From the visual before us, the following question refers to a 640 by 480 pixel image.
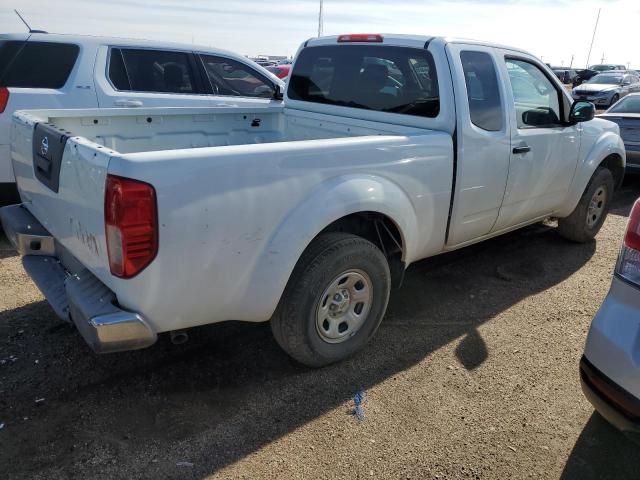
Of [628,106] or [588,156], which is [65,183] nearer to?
[588,156]

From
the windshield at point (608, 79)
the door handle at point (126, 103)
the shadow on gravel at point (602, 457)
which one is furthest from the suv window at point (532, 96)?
the windshield at point (608, 79)

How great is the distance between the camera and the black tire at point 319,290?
2.80 m

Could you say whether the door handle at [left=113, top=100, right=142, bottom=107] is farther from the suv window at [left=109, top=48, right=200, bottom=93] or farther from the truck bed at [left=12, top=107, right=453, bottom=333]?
the truck bed at [left=12, top=107, right=453, bottom=333]

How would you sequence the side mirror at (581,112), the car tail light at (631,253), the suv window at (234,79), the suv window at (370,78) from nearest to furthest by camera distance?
1. the car tail light at (631,253)
2. the suv window at (370,78)
3. the side mirror at (581,112)
4. the suv window at (234,79)

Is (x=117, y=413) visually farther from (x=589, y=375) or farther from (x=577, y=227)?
(x=577, y=227)

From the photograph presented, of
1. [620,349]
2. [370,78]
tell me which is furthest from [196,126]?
[620,349]

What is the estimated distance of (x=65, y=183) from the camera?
255 cm

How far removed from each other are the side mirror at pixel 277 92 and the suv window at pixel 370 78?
1.62m

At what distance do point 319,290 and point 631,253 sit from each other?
1.49 m

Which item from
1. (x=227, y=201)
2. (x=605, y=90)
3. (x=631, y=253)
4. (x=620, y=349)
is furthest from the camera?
(x=605, y=90)

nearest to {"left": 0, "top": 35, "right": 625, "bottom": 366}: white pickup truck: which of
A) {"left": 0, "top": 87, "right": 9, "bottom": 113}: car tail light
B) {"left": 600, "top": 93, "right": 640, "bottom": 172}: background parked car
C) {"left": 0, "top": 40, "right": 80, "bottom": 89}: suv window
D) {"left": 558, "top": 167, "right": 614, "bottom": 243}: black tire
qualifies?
{"left": 558, "top": 167, "right": 614, "bottom": 243}: black tire

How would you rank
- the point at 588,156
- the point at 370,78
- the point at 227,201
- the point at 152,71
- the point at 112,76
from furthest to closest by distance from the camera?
the point at 152,71
the point at 112,76
the point at 588,156
the point at 370,78
the point at 227,201

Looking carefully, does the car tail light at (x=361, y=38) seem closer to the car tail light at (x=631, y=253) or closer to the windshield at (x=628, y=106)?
the car tail light at (x=631, y=253)

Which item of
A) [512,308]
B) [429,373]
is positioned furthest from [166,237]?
[512,308]
